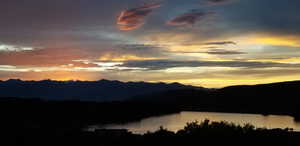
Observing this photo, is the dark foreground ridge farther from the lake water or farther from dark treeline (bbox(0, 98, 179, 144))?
dark treeline (bbox(0, 98, 179, 144))

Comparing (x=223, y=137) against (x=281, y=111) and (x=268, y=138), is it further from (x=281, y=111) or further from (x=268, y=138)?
(x=281, y=111)

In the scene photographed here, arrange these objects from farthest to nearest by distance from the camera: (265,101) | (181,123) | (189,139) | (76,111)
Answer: (265,101) → (76,111) → (181,123) → (189,139)

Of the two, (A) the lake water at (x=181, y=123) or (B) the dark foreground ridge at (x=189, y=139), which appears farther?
(A) the lake water at (x=181, y=123)

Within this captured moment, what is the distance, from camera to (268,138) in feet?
91.8

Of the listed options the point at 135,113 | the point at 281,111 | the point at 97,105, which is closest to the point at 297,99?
the point at 281,111

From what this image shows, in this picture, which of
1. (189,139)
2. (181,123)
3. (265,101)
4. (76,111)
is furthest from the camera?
(265,101)

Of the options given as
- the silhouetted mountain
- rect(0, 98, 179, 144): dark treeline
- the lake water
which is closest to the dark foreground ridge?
the lake water

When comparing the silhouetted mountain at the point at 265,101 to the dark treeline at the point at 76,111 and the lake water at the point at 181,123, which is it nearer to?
the dark treeline at the point at 76,111

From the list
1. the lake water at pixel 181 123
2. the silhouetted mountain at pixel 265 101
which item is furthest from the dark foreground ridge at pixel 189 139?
the silhouetted mountain at pixel 265 101

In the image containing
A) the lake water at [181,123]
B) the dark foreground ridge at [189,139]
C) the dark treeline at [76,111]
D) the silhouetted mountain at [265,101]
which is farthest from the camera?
the silhouetted mountain at [265,101]

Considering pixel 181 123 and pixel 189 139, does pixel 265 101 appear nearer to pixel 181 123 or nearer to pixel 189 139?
pixel 181 123

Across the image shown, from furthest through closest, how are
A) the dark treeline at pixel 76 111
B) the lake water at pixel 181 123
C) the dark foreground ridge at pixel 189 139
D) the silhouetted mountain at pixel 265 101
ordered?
the silhouetted mountain at pixel 265 101 → the dark treeline at pixel 76 111 → the lake water at pixel 181 123 → the dark foreground ridge at pixel 189 139

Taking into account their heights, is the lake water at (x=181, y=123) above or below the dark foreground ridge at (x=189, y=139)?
below

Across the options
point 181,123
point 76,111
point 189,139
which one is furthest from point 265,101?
point 189,139
